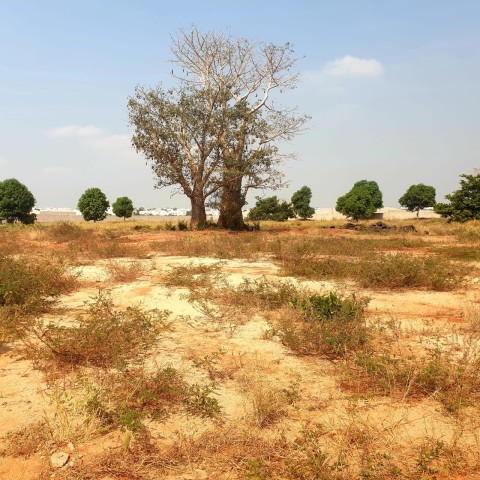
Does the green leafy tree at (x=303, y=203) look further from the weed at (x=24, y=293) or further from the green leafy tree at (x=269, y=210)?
Result: the weed at (x=24, y=293)

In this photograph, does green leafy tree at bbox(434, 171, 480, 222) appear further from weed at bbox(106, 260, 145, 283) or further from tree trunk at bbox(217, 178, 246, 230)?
weed at bbox(106, 260, 145, 283)

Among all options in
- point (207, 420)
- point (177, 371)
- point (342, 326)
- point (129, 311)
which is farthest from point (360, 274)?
point (207, 420)

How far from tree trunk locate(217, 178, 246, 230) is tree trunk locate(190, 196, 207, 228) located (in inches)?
43.4

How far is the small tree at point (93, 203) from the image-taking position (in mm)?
65688

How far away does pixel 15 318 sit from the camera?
552 centimetres

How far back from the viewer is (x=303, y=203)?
2758 inches

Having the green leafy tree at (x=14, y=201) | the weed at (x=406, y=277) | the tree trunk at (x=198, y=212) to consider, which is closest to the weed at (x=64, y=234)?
the tree trunk at (x=198, y=212)

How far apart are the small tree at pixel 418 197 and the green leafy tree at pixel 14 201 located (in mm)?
59848

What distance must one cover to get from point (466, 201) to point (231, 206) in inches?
872

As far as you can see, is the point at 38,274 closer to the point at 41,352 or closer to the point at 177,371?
the point at 41,352

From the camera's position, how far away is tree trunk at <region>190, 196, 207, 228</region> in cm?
2608

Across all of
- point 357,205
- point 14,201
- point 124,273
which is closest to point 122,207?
point 14,201

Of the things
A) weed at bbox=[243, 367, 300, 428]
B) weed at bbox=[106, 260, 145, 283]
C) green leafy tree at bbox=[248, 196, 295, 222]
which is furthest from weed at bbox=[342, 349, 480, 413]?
green leafy tree at bbox=[248, 196, 295, 222]

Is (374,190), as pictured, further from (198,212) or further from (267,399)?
(267,399)
